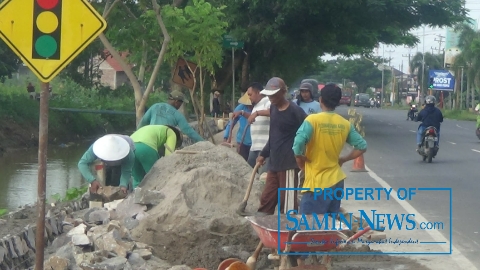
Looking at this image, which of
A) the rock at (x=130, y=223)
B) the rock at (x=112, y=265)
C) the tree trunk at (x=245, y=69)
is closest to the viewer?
the rock at (x=112, y=265)

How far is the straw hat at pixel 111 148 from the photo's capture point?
948 centimetres

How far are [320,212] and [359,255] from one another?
156cm

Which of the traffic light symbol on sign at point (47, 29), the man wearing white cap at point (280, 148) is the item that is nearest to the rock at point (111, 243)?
the man wearing white cap at point (280, 148)

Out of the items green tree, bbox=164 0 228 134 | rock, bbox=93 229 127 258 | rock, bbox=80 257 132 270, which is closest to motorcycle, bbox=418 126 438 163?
green tree, bbox=164 0 228 134

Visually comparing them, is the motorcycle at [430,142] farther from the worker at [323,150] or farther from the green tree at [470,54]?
the green tree at [470,54]

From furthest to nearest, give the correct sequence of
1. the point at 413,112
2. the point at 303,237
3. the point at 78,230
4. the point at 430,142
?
the point at 413,112, the point at 430,142, the point at 78,230, the point at 303,237

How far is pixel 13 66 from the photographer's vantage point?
32.4m

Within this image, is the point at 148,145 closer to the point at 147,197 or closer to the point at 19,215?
the point at 147,197

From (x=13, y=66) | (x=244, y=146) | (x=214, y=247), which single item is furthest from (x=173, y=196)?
(x=13, y=66)

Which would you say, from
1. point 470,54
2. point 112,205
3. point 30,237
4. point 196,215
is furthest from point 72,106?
point 470,54

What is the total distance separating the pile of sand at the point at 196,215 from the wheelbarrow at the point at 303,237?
137 cm

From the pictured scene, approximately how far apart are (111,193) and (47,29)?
3795mm

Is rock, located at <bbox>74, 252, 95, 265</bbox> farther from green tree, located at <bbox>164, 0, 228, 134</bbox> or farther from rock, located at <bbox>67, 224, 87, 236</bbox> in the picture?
green tree, located at <bbox>164, 0, 228, 134</bbox>

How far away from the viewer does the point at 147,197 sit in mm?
8922
